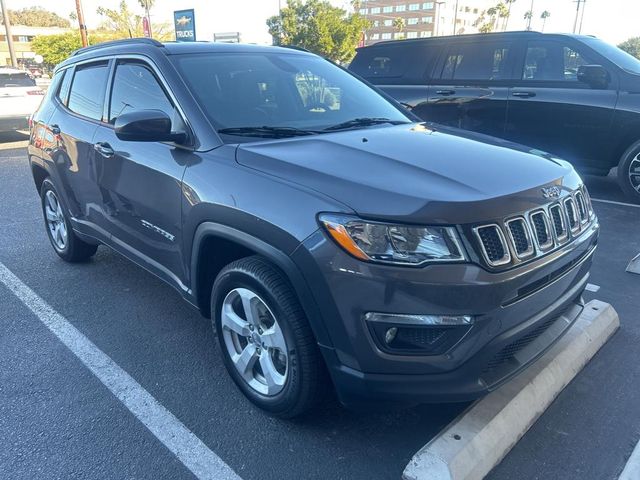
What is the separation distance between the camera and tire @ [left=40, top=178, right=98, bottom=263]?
450cm

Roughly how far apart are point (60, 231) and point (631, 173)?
20.6 ft

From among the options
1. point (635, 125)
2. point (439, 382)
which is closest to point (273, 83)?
point (439, 382)

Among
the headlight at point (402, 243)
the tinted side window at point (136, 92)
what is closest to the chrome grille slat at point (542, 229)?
the headlight at point (402, 243)

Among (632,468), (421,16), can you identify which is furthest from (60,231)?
(421,16)

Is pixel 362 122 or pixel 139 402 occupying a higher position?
pixel 362 122

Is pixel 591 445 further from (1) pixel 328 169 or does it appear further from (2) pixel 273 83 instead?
(2) pixel 273 83

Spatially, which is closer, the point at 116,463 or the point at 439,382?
the point at 439,382

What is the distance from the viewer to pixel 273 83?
3.36 metres

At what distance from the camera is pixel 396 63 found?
315 inches

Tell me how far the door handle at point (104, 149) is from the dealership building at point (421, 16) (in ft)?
296

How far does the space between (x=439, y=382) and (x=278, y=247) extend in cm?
86

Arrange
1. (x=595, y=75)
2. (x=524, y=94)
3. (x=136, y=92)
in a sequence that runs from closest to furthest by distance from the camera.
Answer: (x=136, y=92), (x=595, y=75), (x=524, y=94)

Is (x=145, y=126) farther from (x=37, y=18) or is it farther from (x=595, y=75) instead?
(x=37, y=18)

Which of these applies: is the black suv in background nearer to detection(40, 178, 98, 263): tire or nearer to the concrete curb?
the concrete curb
